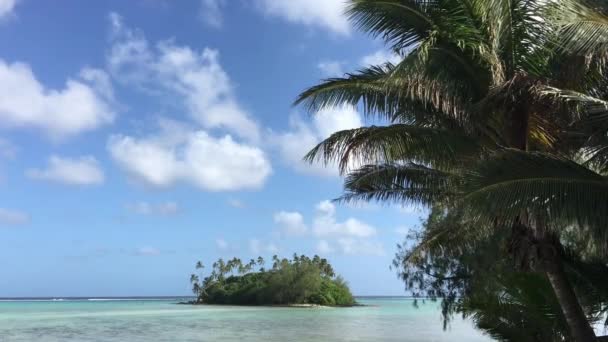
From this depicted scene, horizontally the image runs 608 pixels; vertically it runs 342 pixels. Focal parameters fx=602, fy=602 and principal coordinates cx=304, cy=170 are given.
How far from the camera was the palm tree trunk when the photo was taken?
8.41 meters

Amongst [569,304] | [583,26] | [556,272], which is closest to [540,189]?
[583,26]

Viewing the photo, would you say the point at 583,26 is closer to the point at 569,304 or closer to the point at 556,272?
the point at 556,272

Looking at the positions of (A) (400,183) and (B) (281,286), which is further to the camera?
(B) (281,286)

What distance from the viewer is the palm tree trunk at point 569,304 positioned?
27.6 feet

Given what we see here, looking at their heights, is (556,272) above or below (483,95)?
below

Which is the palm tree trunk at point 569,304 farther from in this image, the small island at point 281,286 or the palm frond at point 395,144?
the small island at point 281,286

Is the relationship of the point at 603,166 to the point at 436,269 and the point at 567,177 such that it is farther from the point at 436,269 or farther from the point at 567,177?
the point at 436,269

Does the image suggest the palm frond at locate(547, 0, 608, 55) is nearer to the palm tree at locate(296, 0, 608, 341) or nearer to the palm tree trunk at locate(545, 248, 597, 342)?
the palm tree at locate(296, 0, 608, 341)

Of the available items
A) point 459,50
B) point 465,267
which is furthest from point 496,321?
point 465,267

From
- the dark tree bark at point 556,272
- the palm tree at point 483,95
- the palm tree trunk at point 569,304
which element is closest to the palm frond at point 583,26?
the palm tree at point 483,95

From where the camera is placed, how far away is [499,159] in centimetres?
654

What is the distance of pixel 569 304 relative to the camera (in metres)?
8.47

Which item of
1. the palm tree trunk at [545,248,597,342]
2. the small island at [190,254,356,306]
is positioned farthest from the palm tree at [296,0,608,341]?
the small island at [190,254,356,306]

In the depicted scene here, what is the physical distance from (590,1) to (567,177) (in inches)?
84.8
